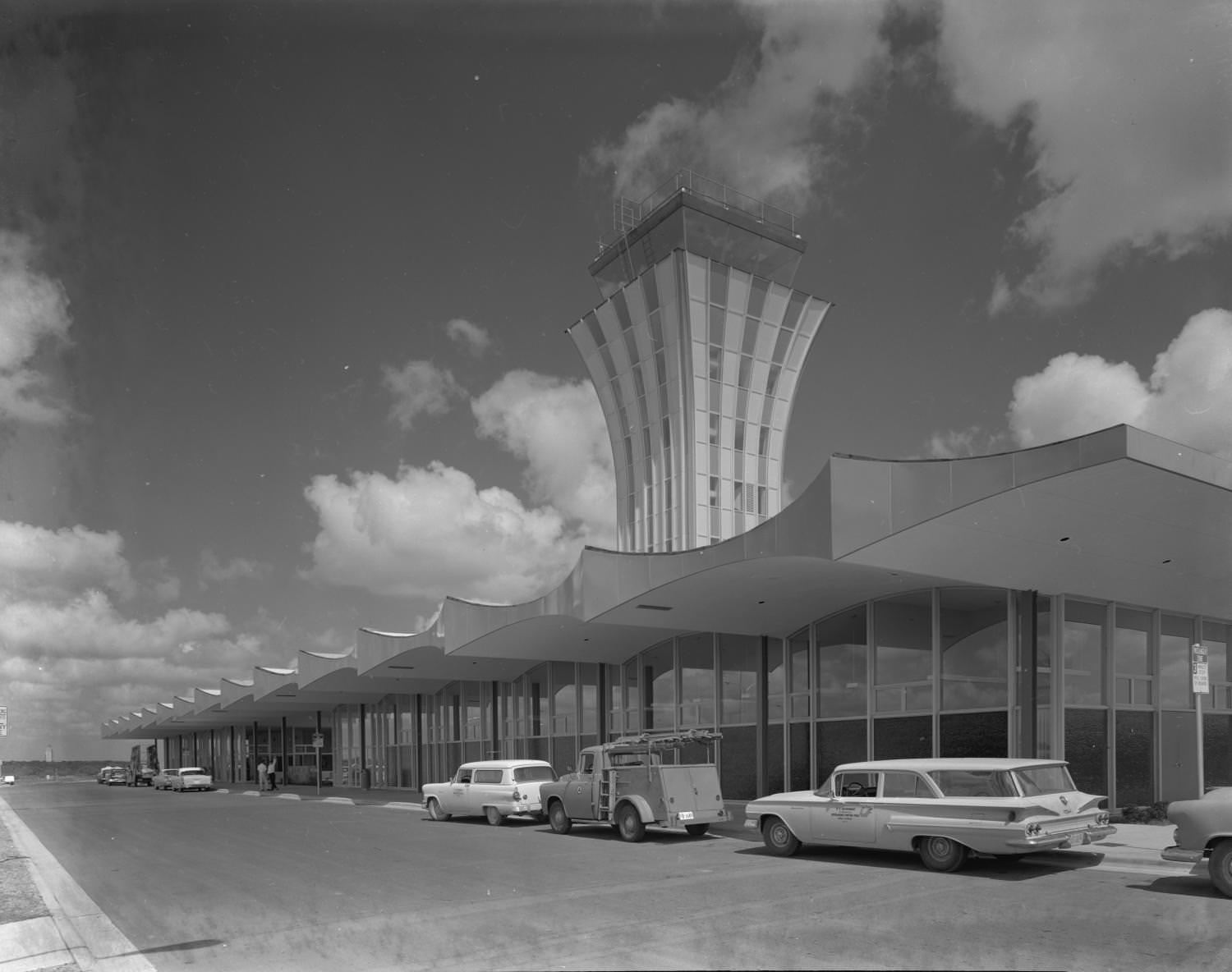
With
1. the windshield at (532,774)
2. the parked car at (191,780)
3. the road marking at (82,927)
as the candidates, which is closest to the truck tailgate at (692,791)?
the windshield at (532,774)

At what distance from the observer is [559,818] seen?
22875 millimetres

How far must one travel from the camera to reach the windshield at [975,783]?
47.4 feet

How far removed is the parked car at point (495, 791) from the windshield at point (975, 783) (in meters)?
12.1

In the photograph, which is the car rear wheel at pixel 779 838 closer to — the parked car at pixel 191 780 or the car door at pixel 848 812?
the car door at pixel 848 812

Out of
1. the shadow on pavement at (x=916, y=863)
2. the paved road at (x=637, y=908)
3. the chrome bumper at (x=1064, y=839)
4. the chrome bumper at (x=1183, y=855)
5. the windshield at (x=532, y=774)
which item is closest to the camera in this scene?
the paved road at (x=637, y=908)

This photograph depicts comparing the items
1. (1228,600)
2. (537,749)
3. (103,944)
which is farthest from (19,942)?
(537,749)

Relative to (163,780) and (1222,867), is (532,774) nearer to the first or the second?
(1222,867)

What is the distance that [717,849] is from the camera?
18.3 metres

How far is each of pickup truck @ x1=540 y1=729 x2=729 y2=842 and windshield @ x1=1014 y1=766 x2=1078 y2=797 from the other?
7.08 m

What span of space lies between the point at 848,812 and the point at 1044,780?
9.17ft

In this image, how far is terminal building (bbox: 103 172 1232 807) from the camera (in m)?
17.2

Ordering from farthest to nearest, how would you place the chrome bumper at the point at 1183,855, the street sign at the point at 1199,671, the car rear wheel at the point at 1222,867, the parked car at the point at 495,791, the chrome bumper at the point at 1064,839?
the parked car at the point at 495,791, the street sign at the point at 1199,671, the chrome bumper at the point at 1064,839, the chrome bumper at the point at 1183,855, the car rear wheel at the point at 1222,867

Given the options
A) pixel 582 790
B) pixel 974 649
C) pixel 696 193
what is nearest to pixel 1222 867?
pixel 974 649

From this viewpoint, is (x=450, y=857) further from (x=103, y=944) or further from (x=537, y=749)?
(x=537, y=749)
